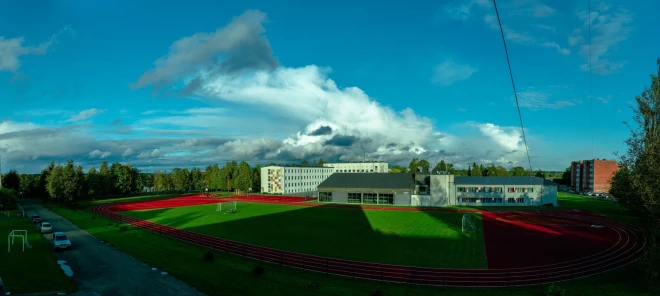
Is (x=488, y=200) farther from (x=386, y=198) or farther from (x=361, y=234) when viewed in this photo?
(x=361, y=234)

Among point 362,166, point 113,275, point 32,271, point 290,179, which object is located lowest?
point 113,275

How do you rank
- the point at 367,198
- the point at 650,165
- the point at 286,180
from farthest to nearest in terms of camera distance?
the point at 286,180
the point at 367,198
the point at 650,165

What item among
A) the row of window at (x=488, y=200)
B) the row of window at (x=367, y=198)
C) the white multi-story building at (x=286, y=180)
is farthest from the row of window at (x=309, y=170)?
the row of window at (x=488, y=200)

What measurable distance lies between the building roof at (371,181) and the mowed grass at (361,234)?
18.6 m

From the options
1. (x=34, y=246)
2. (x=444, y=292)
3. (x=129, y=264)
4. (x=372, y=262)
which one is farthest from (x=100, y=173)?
(x=444, y=292)

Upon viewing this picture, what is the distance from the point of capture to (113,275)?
67.2ft

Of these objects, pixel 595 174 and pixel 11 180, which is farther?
pixel 595 174

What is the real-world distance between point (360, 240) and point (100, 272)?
68.4ft

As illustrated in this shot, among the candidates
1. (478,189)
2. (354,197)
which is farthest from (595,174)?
(354,197)

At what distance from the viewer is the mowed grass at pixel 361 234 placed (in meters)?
27.1

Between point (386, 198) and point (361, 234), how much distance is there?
35575 mm

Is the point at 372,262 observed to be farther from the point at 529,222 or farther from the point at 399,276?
the point at 529,222

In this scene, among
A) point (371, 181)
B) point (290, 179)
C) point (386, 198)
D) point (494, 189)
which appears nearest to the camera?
point (494, 189)

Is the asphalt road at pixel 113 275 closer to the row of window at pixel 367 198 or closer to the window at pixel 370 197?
the row of window at pixel 367 198
